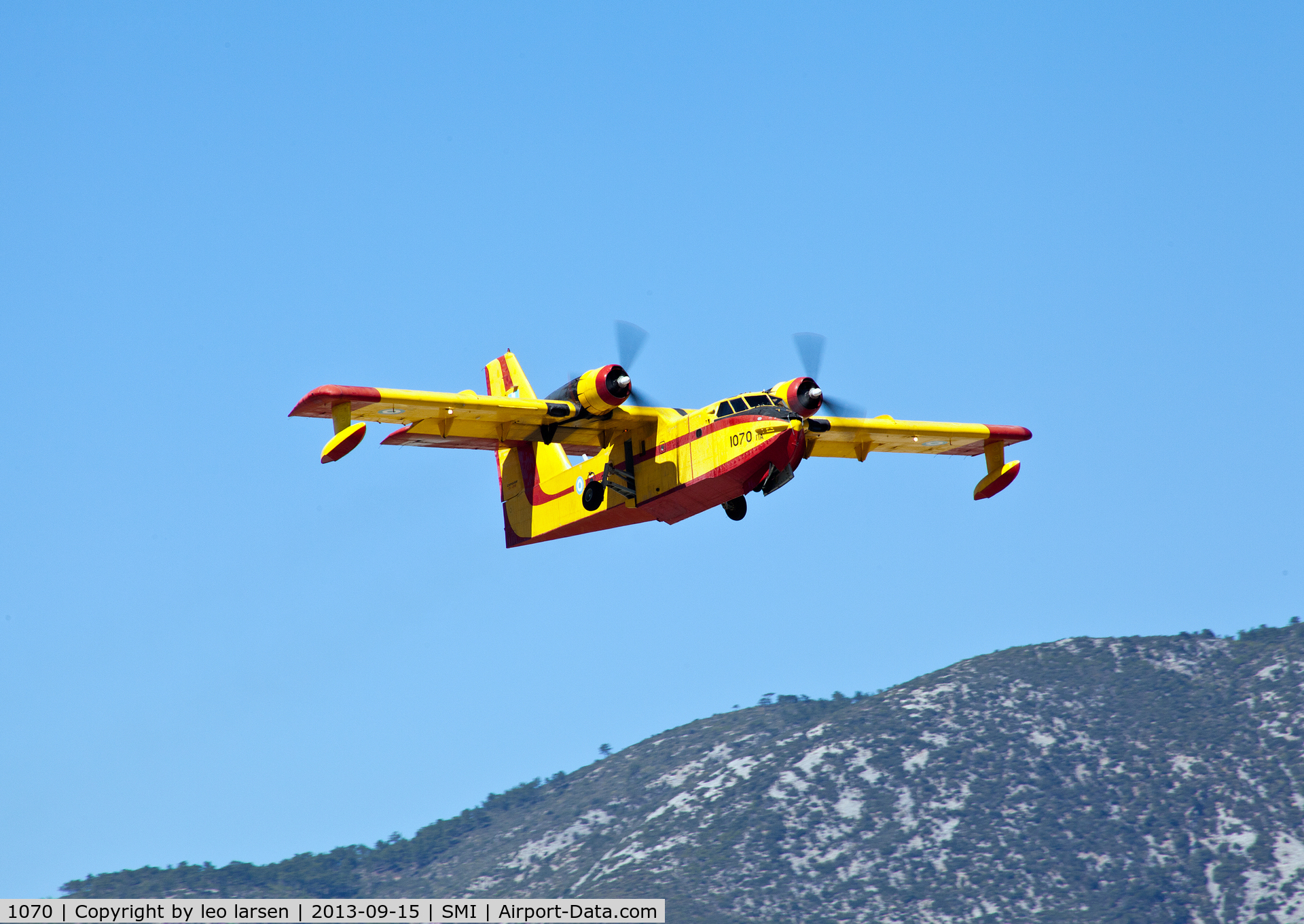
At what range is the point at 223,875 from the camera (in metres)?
148

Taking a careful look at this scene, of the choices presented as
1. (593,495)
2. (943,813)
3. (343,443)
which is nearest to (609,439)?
(593,495)

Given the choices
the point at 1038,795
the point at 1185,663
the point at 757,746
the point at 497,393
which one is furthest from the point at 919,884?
the point at 497,393

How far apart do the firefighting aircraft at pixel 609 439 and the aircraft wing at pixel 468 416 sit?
0.12 feet

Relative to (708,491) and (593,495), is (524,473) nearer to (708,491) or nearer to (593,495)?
(593,495)

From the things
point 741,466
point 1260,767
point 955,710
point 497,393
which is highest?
point 955,710

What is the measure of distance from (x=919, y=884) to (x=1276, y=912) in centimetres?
3207

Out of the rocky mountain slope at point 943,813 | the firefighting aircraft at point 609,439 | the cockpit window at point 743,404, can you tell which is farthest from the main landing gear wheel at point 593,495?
the rocky mountain slope at point 943,813

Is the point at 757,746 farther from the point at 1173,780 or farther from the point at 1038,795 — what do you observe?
the point at 1173,780

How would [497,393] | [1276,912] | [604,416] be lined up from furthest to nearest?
[1276,912]
[497,393]
[604,416]

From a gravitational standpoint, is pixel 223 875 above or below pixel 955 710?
→ below

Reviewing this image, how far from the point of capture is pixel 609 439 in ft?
129

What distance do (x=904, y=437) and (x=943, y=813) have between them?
121 metres

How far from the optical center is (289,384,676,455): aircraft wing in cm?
3622

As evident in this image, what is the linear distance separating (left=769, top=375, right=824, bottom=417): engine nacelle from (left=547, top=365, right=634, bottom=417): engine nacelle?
3633 mm
